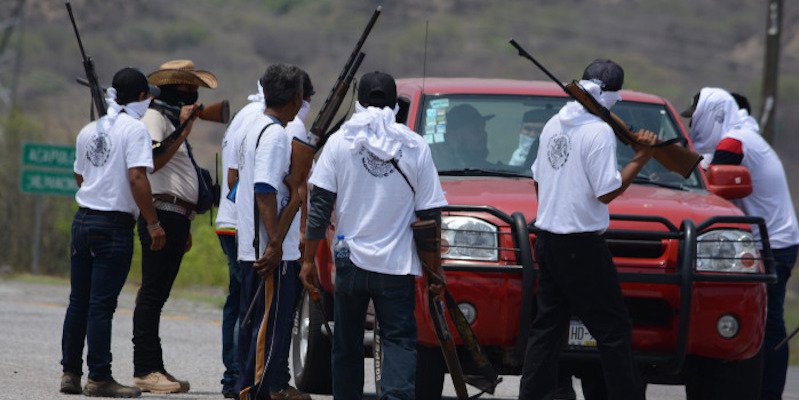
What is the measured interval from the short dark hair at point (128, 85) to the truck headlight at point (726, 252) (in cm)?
329

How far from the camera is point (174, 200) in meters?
9.75

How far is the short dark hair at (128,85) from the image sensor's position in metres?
9.33

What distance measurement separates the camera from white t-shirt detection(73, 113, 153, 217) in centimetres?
920

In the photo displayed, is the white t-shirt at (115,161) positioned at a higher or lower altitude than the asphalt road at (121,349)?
higher

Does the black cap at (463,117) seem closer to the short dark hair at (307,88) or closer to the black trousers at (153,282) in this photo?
the short dark hair at (307,88)

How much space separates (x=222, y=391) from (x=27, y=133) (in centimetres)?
1637

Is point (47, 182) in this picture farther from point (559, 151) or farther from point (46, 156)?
point (559, 151)

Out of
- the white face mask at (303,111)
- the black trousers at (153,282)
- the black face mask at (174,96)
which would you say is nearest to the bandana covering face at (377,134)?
the white face mask at (303,111)

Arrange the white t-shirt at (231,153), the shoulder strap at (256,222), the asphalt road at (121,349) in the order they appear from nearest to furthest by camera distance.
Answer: the shoulder strap at (256,222)
the white t-shirt at (231,153)
the asphalt road at (121,349)

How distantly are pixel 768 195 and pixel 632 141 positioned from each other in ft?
7.99

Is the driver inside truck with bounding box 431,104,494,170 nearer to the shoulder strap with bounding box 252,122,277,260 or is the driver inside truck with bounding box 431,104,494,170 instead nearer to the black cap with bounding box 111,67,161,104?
the shoulder strap with bounding box 252,122,277,260

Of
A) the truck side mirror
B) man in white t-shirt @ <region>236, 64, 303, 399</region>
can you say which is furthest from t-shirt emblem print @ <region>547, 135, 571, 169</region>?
the truck side mirror

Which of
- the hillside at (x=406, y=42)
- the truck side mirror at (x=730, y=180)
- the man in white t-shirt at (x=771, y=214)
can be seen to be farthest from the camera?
the hillside at (x=406, y=42)

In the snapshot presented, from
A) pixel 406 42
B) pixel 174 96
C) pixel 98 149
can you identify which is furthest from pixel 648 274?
pixel 406 42
